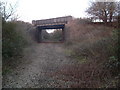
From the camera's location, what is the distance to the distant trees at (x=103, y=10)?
8163mm

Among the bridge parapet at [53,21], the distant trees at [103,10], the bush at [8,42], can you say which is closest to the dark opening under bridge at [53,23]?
the bridge parapet at [53,21]

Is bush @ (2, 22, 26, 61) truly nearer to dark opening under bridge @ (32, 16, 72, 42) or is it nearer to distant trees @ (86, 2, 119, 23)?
distant trees @ (86, 2, 119, 23)

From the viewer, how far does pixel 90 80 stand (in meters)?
2.91

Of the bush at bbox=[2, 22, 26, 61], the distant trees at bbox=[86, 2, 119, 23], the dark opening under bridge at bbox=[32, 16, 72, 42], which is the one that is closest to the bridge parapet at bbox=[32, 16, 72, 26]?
the dark opening under bridge at bbox=[32, 16, 72, 42]

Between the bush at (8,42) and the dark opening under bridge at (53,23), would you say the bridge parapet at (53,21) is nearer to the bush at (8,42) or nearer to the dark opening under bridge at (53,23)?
the dark opening under bridge at (53,23)

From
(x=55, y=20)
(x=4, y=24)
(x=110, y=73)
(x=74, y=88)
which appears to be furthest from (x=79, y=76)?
(x=55, y=20)

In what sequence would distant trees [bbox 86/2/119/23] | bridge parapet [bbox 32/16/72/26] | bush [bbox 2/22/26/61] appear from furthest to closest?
bridge parapet [bbox 32/16/72/26] → distant trees [bbox 86/2/119/23] → bush [bbox 2/22/26/61]

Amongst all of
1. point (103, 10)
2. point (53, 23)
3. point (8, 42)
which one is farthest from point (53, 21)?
point (8, 42)

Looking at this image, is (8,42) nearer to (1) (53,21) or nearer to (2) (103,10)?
(2) (103,10)

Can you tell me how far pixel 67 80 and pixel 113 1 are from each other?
7647 millimetres

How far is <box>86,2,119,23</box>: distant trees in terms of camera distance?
8.16 meters

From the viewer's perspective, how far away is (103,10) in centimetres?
888

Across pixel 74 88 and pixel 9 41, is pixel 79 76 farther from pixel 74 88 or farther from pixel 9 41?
pixel 9 41

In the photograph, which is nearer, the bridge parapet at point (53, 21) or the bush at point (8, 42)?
the bush at point (8, 42)
